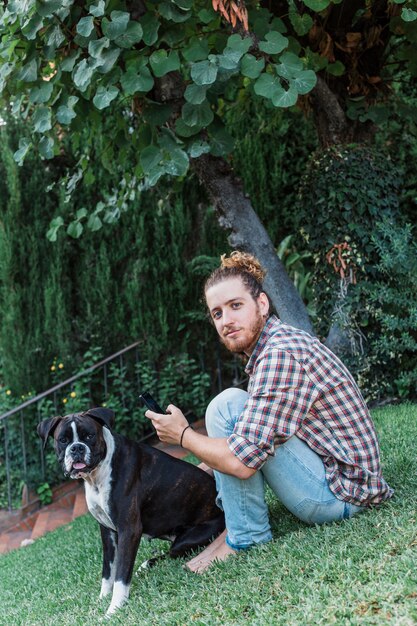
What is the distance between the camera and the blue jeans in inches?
114

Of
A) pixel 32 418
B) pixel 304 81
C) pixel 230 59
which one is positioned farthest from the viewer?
pixel 32 418

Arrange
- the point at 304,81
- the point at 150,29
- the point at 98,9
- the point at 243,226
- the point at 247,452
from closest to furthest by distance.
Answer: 1. the point at 247,452
2. the point at 98,9
3. the point at 304,81
4. the point at 150,29
5. the point at 243,226

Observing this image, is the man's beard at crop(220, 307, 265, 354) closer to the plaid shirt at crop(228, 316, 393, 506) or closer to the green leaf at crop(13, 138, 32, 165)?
the plaid shirt at crop(228, 316, 393, 506)

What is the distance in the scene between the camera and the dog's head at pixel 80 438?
3229 millimetres

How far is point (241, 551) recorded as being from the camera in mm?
3127

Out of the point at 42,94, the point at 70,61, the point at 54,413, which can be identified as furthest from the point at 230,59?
the point at 54,413

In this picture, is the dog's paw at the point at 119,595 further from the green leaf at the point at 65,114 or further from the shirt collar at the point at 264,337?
the green leaf at the point at 65,114

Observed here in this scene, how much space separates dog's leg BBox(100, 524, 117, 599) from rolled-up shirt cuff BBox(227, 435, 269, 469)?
39.2 inches

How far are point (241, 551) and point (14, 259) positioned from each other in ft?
16.7

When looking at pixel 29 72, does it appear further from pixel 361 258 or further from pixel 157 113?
pixel 361 258

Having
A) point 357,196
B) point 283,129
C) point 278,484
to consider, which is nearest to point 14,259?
point 283,129

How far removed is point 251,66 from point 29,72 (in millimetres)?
1365

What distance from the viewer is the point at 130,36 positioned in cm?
420

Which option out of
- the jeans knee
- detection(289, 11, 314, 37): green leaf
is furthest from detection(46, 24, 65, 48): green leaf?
the jeans knee
